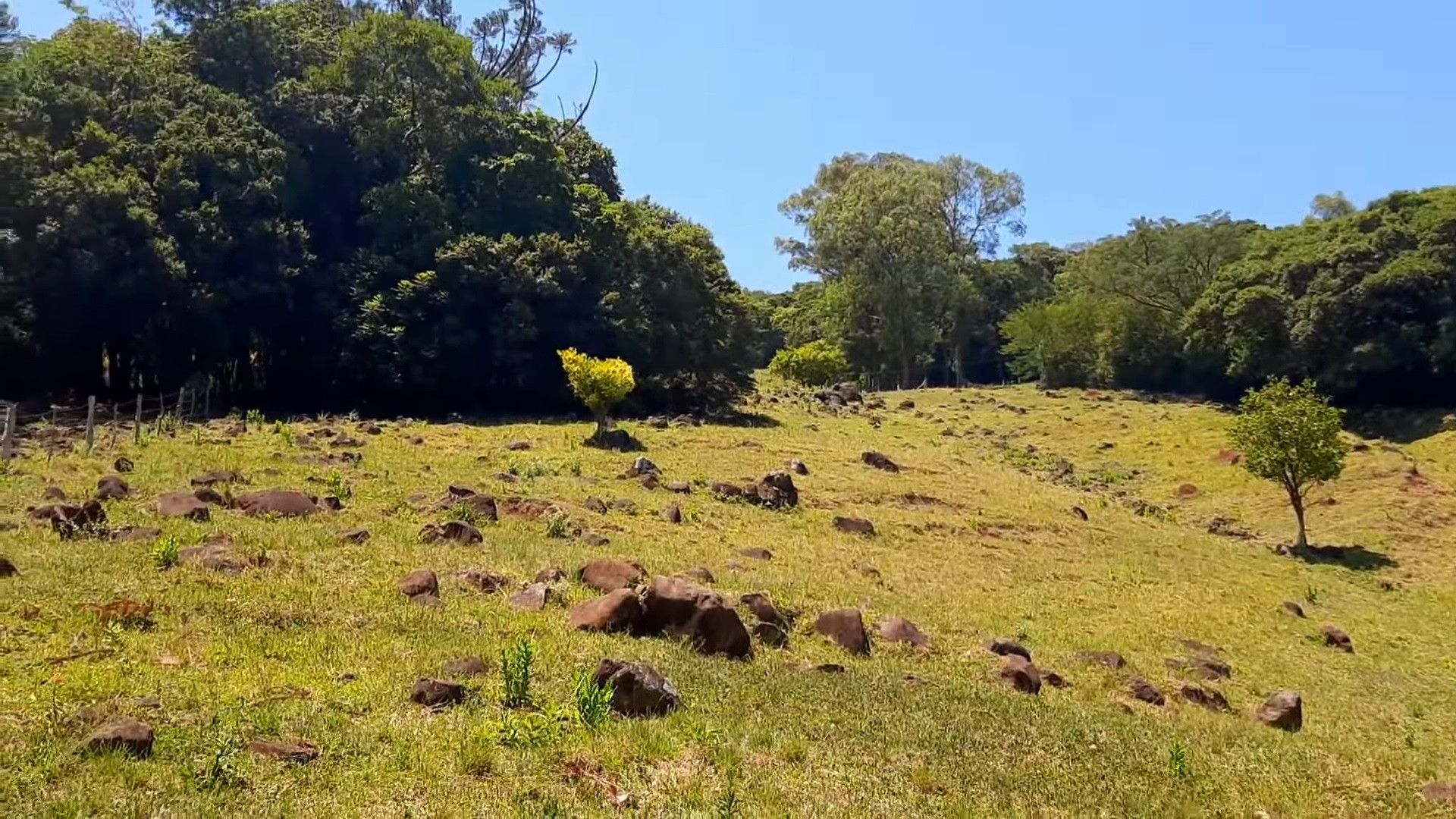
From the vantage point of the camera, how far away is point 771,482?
2973cm

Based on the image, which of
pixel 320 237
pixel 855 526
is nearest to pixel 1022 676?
pixel 855 526

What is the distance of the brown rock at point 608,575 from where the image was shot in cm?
1683

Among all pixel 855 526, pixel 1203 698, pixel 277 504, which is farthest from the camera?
pixel 855 526

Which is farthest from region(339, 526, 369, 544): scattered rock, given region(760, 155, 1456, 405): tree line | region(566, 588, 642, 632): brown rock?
region(760, 155, 1456, 405): tree line

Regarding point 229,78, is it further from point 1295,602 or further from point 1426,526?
point 1426,526

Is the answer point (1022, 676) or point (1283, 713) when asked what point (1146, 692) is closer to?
point (1283, 713)

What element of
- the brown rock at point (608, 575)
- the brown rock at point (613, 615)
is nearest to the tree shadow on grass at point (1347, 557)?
the brown rock at point (608, 575)

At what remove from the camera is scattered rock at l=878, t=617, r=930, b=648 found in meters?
16.6

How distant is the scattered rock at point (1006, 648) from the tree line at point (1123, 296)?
135 feet

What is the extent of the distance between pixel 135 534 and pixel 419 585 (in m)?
5.08

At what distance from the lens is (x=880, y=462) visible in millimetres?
38125

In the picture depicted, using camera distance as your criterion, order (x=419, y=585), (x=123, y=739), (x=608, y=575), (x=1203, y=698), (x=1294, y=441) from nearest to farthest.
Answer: (x=123, y=739) → (x=419, y=585) → (x=1203, y=698) → (x=608, y=575) → (x=1294, y=441)

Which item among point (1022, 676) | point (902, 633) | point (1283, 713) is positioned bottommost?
point (1283, 713)

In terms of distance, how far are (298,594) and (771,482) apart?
55.9ft
